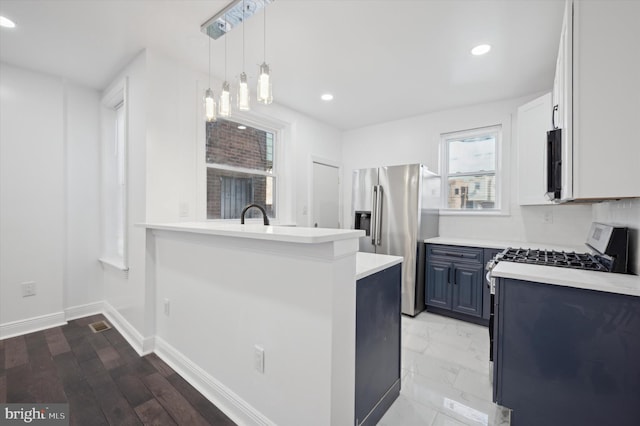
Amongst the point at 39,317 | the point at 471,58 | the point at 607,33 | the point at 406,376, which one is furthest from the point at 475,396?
the point at 39,317

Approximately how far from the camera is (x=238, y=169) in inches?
131

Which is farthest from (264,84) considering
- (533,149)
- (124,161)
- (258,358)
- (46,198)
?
(46,198)

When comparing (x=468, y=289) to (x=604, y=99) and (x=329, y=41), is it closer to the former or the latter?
(x=604, y=99)

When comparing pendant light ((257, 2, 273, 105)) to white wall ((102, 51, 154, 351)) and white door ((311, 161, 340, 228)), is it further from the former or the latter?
white door ((311, 161, 340, 228))

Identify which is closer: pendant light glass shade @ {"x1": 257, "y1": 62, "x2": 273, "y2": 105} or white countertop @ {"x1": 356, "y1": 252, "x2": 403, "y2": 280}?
white countertop @ {"x1": 356, "y1": 252, "x2": 403, "y2": 280}

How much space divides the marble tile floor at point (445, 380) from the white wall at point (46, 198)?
11.6 ft

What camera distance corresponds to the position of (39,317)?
2.86 metres

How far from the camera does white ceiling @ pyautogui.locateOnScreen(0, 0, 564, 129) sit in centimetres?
193

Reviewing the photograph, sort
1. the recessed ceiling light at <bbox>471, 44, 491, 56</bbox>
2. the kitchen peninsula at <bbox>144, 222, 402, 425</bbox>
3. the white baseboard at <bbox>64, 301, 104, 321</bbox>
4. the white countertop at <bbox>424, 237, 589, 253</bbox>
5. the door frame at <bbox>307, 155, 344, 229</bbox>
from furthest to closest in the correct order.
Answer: the door frame at <bbox>307, 155, 344, 229</bbox> < the white baseboard at <bbox>64, 301, 104, 321</bbox> < the white countertop at <bbox>424, 237, 589, 253</bbox> < the recessed ceiling light at <bbox>471, 44, 491, 56</bbox> < the kitchen peninsula at <bbox>144, 222, 402, 425</bbox>

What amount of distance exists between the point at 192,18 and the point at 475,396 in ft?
11.1

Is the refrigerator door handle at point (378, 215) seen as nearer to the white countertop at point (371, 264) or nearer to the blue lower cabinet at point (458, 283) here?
the blue lower cabinet at point (458, 283)

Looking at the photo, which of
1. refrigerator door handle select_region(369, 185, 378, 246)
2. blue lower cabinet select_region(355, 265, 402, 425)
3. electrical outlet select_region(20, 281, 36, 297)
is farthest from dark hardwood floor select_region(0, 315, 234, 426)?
refrigerator door handle select_region(369, 185, 378, 246)

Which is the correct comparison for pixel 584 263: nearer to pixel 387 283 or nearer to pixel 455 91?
pixel 387 283

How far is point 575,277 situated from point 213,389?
2.27 meters
